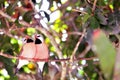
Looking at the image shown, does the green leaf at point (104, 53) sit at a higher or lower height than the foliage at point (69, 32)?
higher

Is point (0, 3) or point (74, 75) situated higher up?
point (0, 3)

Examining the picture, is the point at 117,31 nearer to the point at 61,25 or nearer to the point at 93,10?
the point at 93,10

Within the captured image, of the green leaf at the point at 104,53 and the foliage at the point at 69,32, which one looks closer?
the green leaf at the point at 104,53

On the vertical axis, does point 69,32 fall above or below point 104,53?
below

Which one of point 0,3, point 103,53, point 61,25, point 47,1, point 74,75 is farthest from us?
point 61,25

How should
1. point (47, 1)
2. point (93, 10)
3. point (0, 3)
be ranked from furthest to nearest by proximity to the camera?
point (47, 1), point (0, 3), point (93, 10)

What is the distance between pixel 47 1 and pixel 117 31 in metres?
0.63

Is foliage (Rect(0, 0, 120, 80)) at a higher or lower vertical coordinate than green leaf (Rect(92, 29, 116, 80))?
lower

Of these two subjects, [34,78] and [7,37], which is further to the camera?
[34,78]

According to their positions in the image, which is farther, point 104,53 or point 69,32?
point 69,32

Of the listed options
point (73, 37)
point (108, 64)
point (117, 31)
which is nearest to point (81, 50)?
point (73, 37)

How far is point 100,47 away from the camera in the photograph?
22cm

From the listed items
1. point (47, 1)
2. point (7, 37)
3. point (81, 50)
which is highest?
point (47, 1)

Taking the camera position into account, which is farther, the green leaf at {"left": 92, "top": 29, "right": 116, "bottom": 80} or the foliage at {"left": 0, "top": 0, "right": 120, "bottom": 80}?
the foliage at {"left": 0, "top": 0, "right": 120, "bottom": 80}
